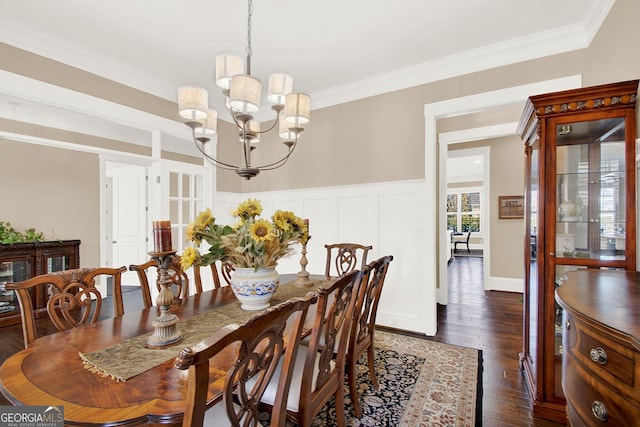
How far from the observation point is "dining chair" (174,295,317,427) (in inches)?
→ 25.5

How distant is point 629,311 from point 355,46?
269 cm

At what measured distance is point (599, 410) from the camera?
33.0 inches

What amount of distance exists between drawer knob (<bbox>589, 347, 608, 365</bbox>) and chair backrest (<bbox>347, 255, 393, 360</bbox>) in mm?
890

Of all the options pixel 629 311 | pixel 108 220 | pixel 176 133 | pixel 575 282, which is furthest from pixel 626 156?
pixel 108 220

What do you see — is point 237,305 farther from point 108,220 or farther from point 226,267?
point 108,220

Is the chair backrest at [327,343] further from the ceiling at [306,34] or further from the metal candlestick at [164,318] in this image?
the ceiling at [306,34]

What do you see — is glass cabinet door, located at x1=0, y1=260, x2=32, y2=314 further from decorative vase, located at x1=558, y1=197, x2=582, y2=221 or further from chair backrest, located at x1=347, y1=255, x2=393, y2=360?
decorative vase, located at x1=558, y1=197, x2=582, y2=221

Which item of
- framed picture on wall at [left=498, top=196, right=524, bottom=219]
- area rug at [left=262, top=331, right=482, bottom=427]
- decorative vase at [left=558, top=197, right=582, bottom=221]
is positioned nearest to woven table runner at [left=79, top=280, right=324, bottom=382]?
area rug at [left=262, top=331, right=482, bottom=427]

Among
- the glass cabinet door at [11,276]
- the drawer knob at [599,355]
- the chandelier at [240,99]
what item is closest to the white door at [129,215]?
the glass cabinet door at [11,276]

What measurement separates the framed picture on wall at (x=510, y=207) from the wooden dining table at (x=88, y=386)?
5.27m

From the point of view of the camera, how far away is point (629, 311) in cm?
87

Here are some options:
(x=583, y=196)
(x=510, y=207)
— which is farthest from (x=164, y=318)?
(x=510, y=207)

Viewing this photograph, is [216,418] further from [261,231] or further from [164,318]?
[261,231]

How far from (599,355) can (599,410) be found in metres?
0.15
